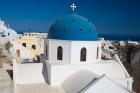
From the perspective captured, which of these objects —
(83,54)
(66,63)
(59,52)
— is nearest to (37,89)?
(66,63)

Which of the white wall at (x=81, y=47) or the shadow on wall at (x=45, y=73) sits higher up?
the white wall at (x=81, y=47)

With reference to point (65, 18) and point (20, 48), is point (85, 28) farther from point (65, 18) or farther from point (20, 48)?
point (20, 48)

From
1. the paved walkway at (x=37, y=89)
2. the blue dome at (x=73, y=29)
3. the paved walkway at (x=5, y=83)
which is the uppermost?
the blue dome at (x=73, y=29)

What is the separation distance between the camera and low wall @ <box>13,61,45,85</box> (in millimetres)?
13953

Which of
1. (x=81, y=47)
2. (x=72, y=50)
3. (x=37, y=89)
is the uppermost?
(x=81, y=47)

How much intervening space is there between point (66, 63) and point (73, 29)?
209 centimetres

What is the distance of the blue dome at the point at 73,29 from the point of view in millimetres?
13742

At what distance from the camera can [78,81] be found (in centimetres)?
1196

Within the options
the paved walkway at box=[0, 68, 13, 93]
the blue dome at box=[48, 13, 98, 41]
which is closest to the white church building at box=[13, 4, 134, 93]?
the blue dome at box=[48, 13, 98, 41]

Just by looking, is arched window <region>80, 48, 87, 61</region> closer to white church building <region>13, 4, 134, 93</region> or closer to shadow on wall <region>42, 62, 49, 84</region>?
white church building <region>13, 4, 134, 93</region>

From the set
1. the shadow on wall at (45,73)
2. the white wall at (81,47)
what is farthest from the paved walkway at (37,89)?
the white wall at (81,47)

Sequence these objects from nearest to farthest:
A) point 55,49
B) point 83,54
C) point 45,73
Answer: point 83,54 < point 55,49 < point 45,73

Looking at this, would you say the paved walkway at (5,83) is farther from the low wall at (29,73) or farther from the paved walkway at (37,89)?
the low wall at (29,73)

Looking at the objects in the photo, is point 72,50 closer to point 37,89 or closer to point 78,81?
point 78,81
